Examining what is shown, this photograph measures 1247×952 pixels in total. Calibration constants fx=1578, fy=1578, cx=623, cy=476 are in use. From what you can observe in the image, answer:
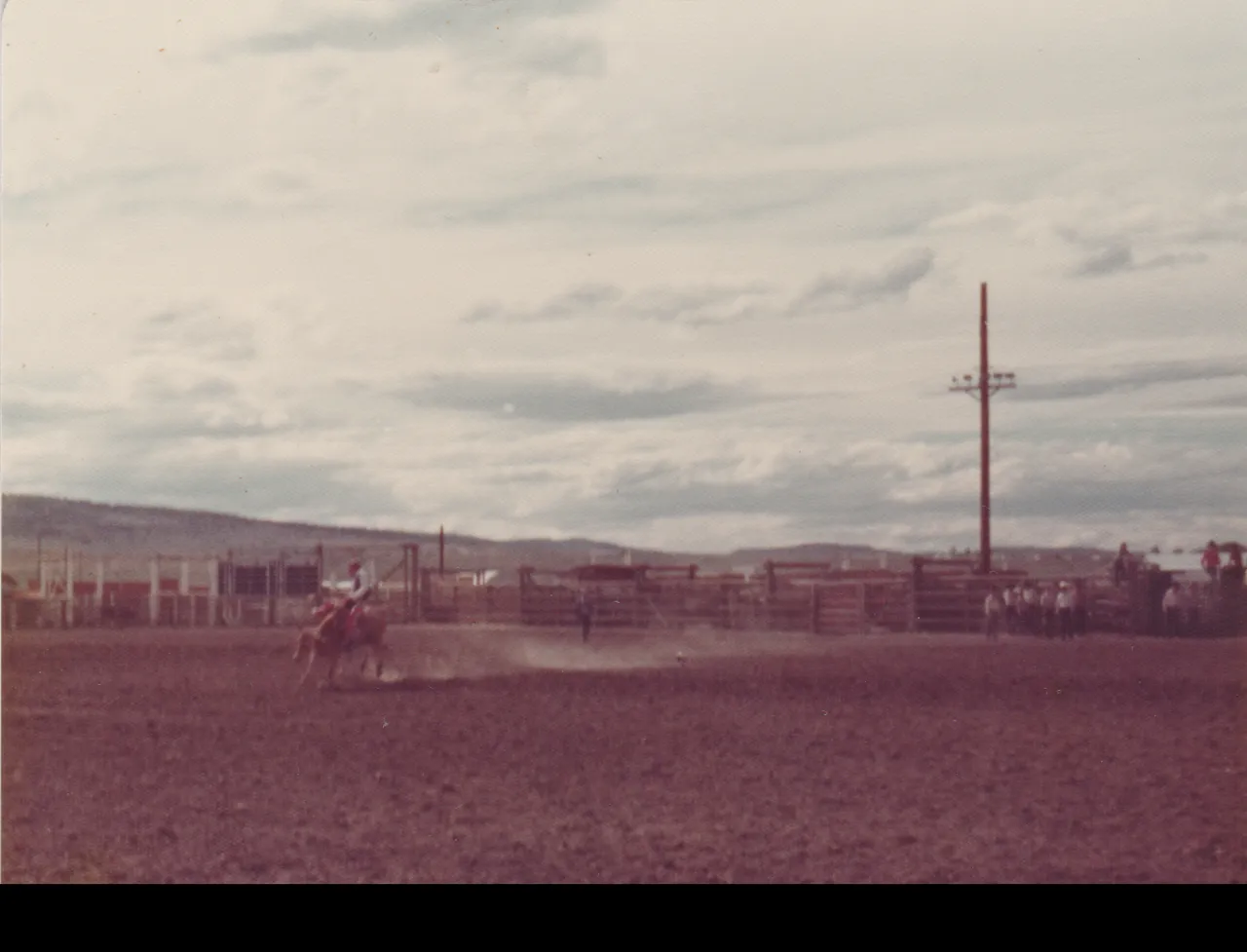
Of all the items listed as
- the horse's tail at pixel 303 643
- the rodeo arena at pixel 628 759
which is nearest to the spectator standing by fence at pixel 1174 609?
the rodeo arena at pixel 628 759

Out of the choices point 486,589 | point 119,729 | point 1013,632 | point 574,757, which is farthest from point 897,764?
point 486,589

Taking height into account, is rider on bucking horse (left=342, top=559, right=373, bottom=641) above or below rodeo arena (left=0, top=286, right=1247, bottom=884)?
above

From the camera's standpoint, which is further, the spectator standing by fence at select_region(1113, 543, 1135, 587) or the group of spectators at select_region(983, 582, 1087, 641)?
the spectator standing by fence at select_region(1113, 543, 1135, 587)

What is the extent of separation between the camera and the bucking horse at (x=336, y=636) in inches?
784

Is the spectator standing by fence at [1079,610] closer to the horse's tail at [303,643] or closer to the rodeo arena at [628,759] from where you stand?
the rodeo arena at [628,759]

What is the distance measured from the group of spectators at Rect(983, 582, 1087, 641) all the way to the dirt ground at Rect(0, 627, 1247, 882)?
7.95 meters

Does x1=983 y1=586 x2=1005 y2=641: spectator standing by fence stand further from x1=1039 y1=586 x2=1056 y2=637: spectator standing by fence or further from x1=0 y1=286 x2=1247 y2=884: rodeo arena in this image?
x1=1039 y1=586 x2=1056 y2=637: spectator standing by fence

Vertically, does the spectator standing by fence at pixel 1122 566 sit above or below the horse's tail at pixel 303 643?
above

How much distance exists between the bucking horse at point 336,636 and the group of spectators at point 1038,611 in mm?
13580

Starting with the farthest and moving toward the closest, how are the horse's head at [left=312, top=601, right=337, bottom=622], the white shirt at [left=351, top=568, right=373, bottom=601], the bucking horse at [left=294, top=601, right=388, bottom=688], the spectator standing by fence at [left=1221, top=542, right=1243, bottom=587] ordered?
the spectator standing by fence at [left=1221, top=542, right=1243, bottom=587] → the horse's head at [left=312, top=601, right=337, bottom=622] → the bucking horse at [left=294, top=601, right=388, bottom=688] → the white shirt at [left=351, top=568, right=373, bottom=601]

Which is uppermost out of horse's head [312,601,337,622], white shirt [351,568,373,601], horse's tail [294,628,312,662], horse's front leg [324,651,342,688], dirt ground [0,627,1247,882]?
white shirt [351,568,373,601]

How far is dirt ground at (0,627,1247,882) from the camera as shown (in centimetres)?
989

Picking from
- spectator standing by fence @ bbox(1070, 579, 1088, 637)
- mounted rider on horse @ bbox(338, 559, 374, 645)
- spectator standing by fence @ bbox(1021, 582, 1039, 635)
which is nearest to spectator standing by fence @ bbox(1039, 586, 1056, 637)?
spectator standing by fence @ bbox(1021, 582, 1039, 635)

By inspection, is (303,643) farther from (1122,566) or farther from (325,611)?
(1122,566)
